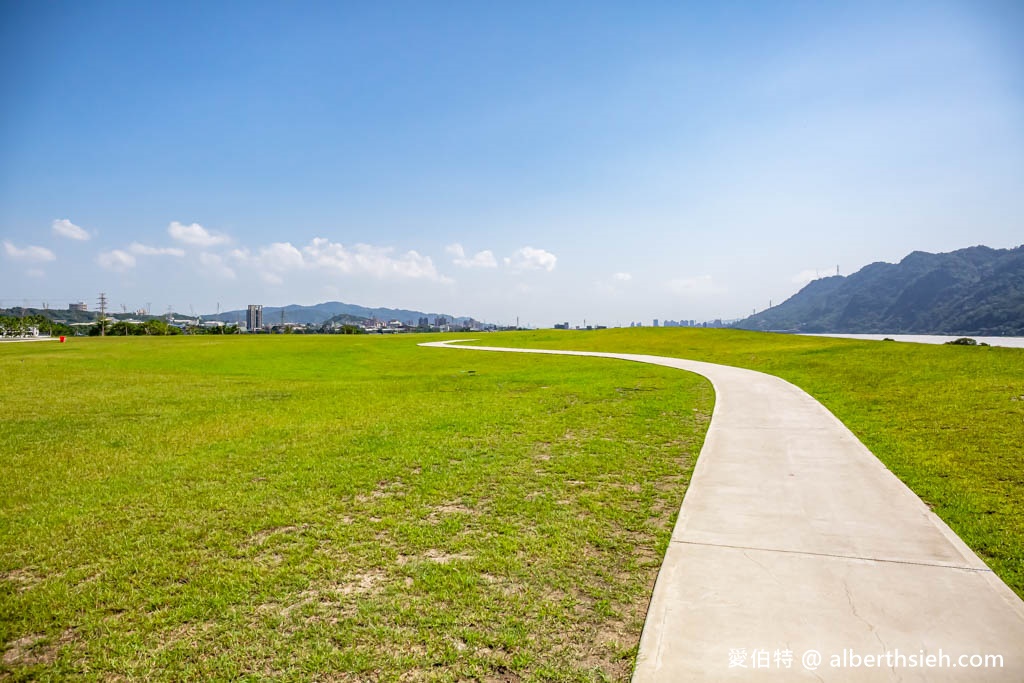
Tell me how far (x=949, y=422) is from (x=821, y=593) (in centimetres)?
1021

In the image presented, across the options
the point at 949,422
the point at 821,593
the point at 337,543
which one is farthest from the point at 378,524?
the point at 949,422

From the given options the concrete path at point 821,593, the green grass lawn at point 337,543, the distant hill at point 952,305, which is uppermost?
the distant hill at point 952,305

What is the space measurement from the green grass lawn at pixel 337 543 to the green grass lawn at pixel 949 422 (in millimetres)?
3338

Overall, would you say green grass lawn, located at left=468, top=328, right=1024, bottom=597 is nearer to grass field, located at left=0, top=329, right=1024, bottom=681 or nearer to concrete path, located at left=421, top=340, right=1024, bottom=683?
grass field, located at left=0, top=329, right=1024, bottom=681

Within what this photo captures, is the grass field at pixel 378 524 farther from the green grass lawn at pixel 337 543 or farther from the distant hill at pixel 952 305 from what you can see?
the distant hill at pixel 952 305

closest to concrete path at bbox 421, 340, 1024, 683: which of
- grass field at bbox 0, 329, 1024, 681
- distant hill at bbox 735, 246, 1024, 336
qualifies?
grass field at bbox 0, 329, 1024, 681

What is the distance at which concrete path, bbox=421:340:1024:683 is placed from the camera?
10.7ft

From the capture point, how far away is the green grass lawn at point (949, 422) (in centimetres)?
571

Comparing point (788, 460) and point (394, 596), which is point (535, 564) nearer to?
point (394, 596)

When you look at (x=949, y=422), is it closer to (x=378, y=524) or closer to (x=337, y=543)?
(x=378, y=524)

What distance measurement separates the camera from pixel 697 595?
13.4 ft

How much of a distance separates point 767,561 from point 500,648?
293cm

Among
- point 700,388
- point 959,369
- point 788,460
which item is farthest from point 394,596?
point 959,369

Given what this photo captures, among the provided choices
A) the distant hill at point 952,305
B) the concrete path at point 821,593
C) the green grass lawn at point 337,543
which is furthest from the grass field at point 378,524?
the distant hill at point 952,305
